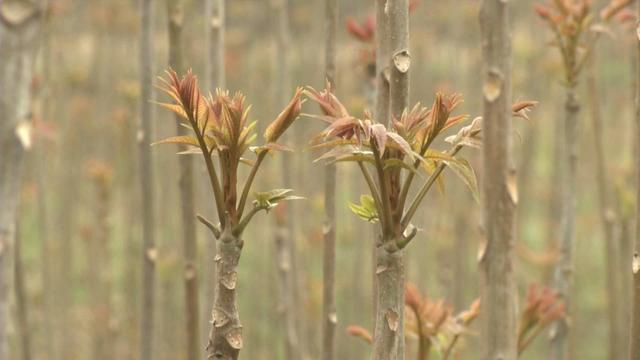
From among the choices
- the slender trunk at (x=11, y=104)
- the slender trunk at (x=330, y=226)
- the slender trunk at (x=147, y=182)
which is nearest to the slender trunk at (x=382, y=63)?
the slender trunk at (x=330, y=226)

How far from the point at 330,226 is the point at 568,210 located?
459mm

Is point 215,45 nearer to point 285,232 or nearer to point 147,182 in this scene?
point 147,182

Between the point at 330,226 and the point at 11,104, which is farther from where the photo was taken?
the point at 330,226

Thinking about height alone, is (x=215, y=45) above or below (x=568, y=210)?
above

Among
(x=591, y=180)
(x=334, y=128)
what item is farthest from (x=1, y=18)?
(x=591, y=180)

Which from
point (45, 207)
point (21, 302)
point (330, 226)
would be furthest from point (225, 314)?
point (45, 207)

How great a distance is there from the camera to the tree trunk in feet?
2.74

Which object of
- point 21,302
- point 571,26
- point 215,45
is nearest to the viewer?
point 571,26

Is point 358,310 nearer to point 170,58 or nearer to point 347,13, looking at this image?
point 170,58

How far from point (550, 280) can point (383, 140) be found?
249 cm

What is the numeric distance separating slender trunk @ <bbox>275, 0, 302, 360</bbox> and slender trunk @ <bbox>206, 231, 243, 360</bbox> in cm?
110

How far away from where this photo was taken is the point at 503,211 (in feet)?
2.78

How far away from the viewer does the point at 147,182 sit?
150cm

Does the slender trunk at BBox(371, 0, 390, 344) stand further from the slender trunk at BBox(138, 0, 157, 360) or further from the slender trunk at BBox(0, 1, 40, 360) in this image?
the slender trunk at BBox(138, 0, 157, 360)
